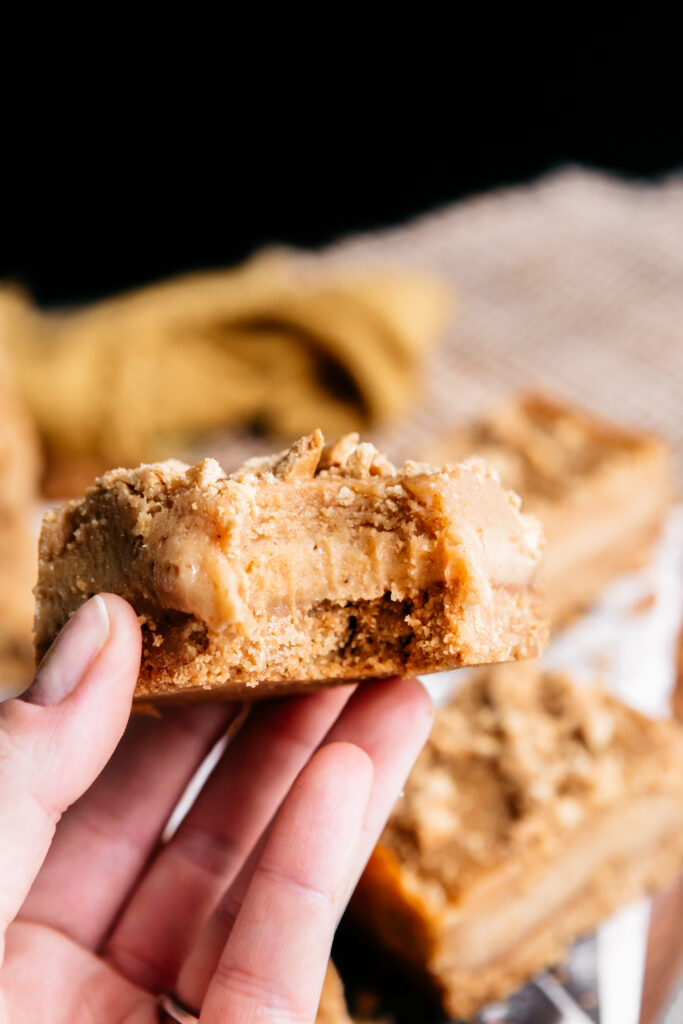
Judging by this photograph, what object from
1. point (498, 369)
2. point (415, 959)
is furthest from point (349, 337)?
point (415, 959)

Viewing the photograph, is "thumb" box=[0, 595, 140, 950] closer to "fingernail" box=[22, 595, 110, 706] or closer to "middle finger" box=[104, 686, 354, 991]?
"fingernail" box=[22, 595, 110, 706]

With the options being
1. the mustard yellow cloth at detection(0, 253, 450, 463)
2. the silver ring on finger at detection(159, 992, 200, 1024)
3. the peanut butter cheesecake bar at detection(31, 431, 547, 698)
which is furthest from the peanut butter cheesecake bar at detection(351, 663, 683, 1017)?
the mustard yellow cloth at detection(0, 253, 450, 463)

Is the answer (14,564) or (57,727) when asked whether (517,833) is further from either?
(14,564)

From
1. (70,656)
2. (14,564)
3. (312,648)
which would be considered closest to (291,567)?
(312,648)

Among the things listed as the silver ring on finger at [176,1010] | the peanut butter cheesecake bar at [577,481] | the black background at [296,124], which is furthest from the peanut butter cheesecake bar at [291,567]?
the black background at [296,124]

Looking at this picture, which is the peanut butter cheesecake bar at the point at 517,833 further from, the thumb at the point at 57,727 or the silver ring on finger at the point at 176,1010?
the thumb at the point at 57,727

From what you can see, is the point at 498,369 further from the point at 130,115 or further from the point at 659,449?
the point at 130,115
